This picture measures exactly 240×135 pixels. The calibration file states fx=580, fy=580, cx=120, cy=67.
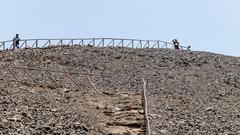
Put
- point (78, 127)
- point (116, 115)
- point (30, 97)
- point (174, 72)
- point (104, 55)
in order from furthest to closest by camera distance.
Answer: point (104, 55)
point (174, 72)
point (30, 97)
point (116, 115)
point (78, 127)

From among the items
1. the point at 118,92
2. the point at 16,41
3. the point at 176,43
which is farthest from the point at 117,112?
the point at 176,43

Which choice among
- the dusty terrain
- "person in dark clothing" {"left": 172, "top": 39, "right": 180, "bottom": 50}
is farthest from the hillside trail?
"person in dark clothing" {"left": 172, "top": 39, "right": 180, "bottom": 50}

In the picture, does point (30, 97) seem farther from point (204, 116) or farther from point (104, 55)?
point (104, 55)

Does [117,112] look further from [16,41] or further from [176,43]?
[176,43]

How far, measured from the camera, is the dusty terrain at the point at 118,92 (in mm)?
18516

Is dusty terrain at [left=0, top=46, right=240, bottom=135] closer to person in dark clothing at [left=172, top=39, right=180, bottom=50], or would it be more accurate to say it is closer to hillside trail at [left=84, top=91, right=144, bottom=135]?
hillside trail at [left=84, top=91, right=144, bottom=135]

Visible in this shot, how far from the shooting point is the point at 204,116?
20688mm

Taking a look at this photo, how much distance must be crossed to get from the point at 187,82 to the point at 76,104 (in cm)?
1014

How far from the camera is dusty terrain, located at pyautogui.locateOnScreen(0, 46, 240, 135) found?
1852 centimetres

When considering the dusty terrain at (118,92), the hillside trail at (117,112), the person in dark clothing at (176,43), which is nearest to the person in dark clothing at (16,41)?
the dusty terrain at (118,92)

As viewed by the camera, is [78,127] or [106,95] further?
[106,95]

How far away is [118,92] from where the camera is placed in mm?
25125

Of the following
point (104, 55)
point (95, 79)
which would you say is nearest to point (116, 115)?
point (95, 79)

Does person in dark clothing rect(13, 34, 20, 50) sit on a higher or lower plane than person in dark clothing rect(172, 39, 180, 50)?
lower
